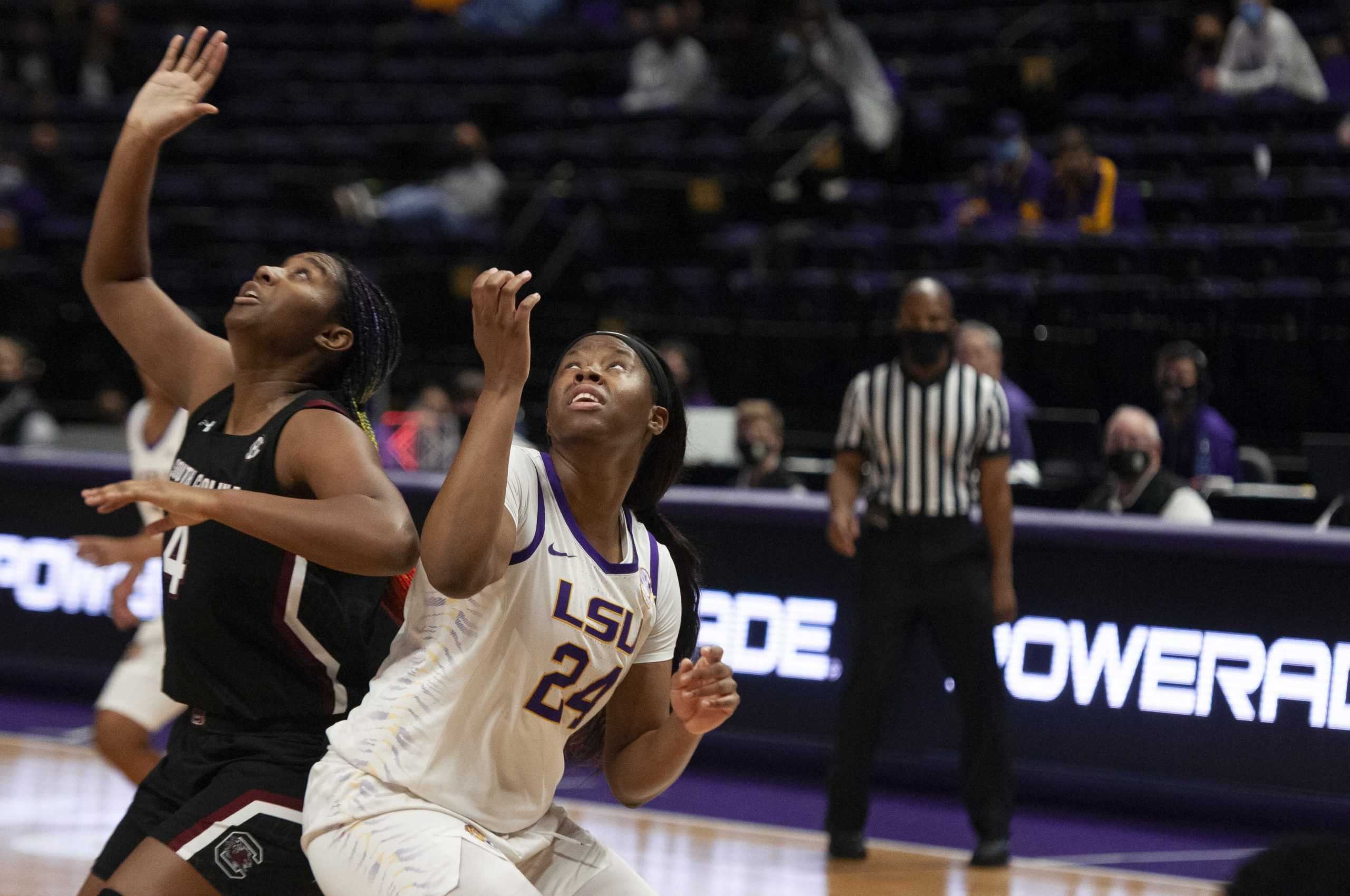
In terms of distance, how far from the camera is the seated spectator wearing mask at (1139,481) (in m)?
7.34

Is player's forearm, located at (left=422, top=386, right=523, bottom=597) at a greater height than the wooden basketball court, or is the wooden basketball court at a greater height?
player's forearm, located at (left=422, top=386, right=523, bottom=597)

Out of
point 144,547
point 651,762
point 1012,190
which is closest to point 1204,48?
point 1012,190

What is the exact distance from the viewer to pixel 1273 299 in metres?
9.95

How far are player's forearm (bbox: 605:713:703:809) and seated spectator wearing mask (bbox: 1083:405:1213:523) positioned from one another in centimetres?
478

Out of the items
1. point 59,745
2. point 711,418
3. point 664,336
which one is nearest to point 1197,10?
point 664,336

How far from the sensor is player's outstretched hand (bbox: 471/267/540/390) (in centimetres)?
250

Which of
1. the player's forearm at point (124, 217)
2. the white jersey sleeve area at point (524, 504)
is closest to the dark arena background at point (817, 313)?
the white jersey sleeve area at point (524, 504)

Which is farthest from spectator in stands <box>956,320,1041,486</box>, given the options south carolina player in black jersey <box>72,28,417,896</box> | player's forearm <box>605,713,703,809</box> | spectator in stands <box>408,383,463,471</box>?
south carolina player in black jersey <box>72,28,417,896</box>

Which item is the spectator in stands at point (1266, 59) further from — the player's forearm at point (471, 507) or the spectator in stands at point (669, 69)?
the player's forearm at point (471, 507)

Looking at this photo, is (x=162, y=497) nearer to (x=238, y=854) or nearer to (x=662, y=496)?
(x=238, y=854)

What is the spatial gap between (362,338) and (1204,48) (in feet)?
36.9

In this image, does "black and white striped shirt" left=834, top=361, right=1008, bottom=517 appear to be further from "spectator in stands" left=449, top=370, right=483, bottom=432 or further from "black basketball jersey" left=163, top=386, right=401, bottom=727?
"spectator in stands" left=449, top=370, right=483, bottom=432

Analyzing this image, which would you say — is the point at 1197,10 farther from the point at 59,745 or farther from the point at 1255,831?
the point at 59,745

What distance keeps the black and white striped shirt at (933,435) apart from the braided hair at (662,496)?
3005 mm
